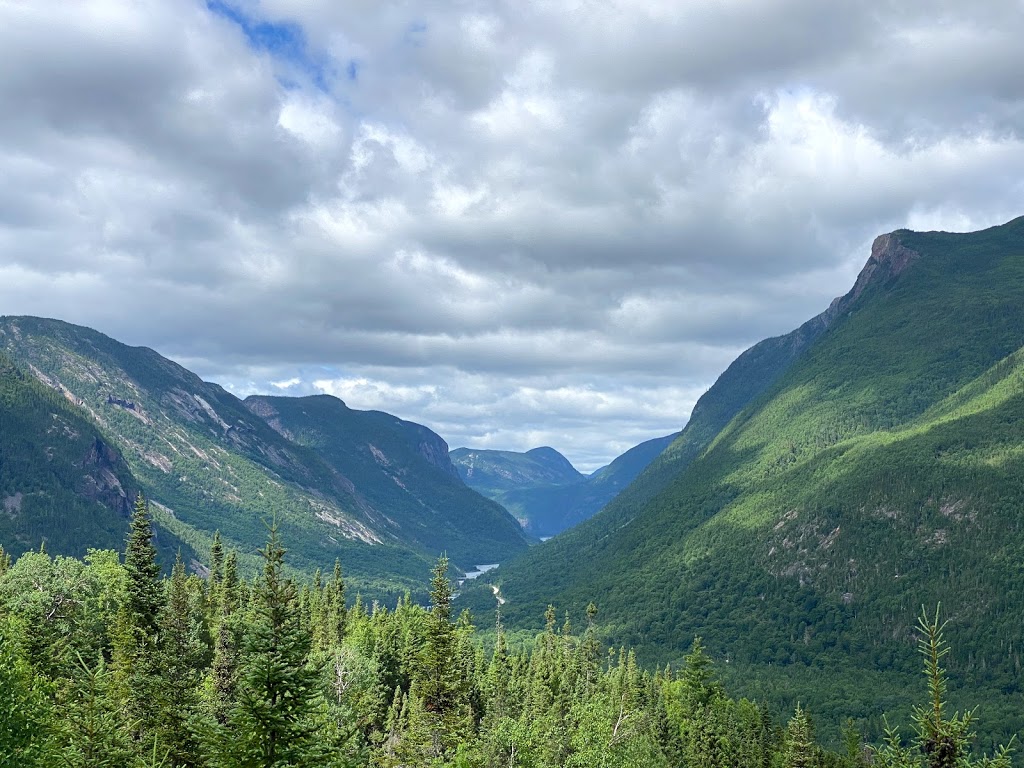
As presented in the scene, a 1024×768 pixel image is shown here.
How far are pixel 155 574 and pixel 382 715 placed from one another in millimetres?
65698

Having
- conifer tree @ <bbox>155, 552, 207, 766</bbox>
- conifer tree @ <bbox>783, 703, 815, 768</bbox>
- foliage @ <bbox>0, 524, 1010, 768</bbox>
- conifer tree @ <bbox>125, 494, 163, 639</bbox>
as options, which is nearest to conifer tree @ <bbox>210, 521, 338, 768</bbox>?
foliage @ <bbox>0, 524, 1010, 768</bbox>

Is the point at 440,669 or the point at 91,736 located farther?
the point at 440,669

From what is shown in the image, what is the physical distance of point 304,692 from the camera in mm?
34656

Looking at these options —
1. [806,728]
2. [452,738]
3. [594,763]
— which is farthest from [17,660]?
[806,728]

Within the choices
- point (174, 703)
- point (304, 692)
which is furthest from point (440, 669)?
point (304, 692)

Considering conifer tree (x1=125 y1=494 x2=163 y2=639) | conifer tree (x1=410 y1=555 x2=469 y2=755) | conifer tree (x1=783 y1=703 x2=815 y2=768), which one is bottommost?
conifer tree (x1=783 y1=703 x2=815 y2=768)

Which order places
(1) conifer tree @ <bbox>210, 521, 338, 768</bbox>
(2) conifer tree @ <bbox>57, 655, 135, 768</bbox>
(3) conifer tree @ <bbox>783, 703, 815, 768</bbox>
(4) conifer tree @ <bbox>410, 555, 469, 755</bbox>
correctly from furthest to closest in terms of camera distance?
(3) conifer tree @ <bbox>783, 703, 815, 768</bbox>, (4) conifer tree @ <bbox>410, 555, 469, 755</bbox>, (2) conifer tree @ <bbox>57, 655, 135, 768</bbox>, (1) conifer tree @ <bbox>210, 521, 338, 768</bbox>

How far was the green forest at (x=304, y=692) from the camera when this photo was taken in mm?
34562

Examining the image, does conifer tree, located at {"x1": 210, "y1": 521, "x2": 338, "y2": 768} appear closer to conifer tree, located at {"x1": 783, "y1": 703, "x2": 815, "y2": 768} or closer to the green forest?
the green forest

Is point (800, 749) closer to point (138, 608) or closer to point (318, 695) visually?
point (138, 608)


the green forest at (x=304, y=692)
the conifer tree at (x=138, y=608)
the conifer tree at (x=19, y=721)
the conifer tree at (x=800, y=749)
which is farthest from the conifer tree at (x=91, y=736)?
the conifer tree at (x=800, y=749)

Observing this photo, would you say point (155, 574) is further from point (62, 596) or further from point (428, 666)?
point (62, 596)

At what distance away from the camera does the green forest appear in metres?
34.6

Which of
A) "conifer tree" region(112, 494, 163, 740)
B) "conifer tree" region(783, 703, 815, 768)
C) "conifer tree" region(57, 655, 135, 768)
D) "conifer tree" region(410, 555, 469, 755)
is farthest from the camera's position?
"conifer tree" region(783, 703, 815, 768)
